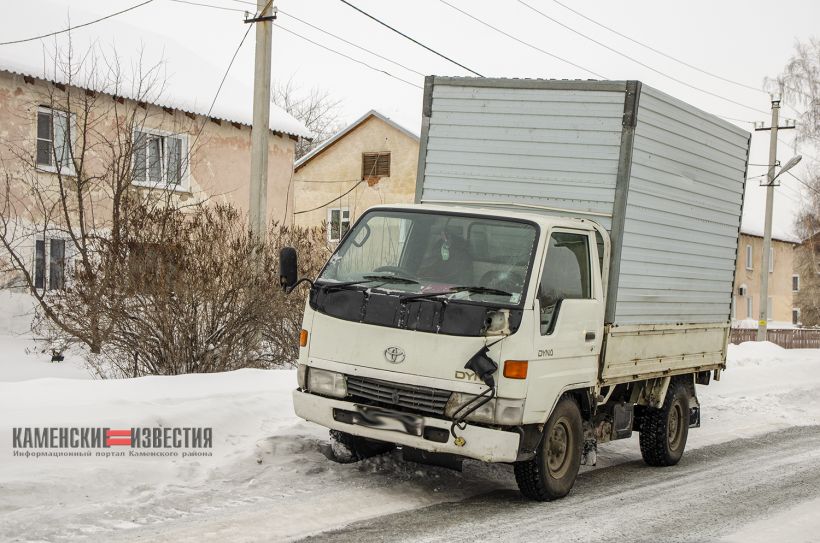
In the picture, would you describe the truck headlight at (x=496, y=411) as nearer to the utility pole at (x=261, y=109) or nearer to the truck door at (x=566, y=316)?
the truck door at (x=566, y=316)

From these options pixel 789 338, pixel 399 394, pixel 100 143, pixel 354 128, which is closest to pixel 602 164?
pixel 399 394

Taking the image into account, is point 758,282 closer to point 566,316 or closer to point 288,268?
point 566,316

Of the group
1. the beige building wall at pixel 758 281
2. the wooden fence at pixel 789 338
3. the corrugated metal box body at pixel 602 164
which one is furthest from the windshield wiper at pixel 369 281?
the beige building wall at pixel 758 281

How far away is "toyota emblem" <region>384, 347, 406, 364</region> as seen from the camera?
655cm

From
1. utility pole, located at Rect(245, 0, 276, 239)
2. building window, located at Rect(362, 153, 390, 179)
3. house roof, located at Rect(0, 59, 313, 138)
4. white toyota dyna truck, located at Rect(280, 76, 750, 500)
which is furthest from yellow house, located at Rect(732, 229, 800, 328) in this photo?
white toyota dyna truck, located at Rect(280, 76, 750, 500)

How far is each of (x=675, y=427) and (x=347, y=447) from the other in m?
3.69

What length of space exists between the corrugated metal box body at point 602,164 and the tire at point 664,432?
32.3 inches

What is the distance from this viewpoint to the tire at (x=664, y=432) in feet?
29.4

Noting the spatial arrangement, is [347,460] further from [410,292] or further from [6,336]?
[6,336]

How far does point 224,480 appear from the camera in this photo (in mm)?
6820

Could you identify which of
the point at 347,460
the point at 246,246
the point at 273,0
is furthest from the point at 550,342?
the point at 273,0

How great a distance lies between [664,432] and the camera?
353 inches

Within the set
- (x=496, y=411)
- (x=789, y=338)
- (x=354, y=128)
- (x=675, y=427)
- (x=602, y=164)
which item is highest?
(x=354, y=128)

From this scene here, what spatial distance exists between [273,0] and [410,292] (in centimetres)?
766
